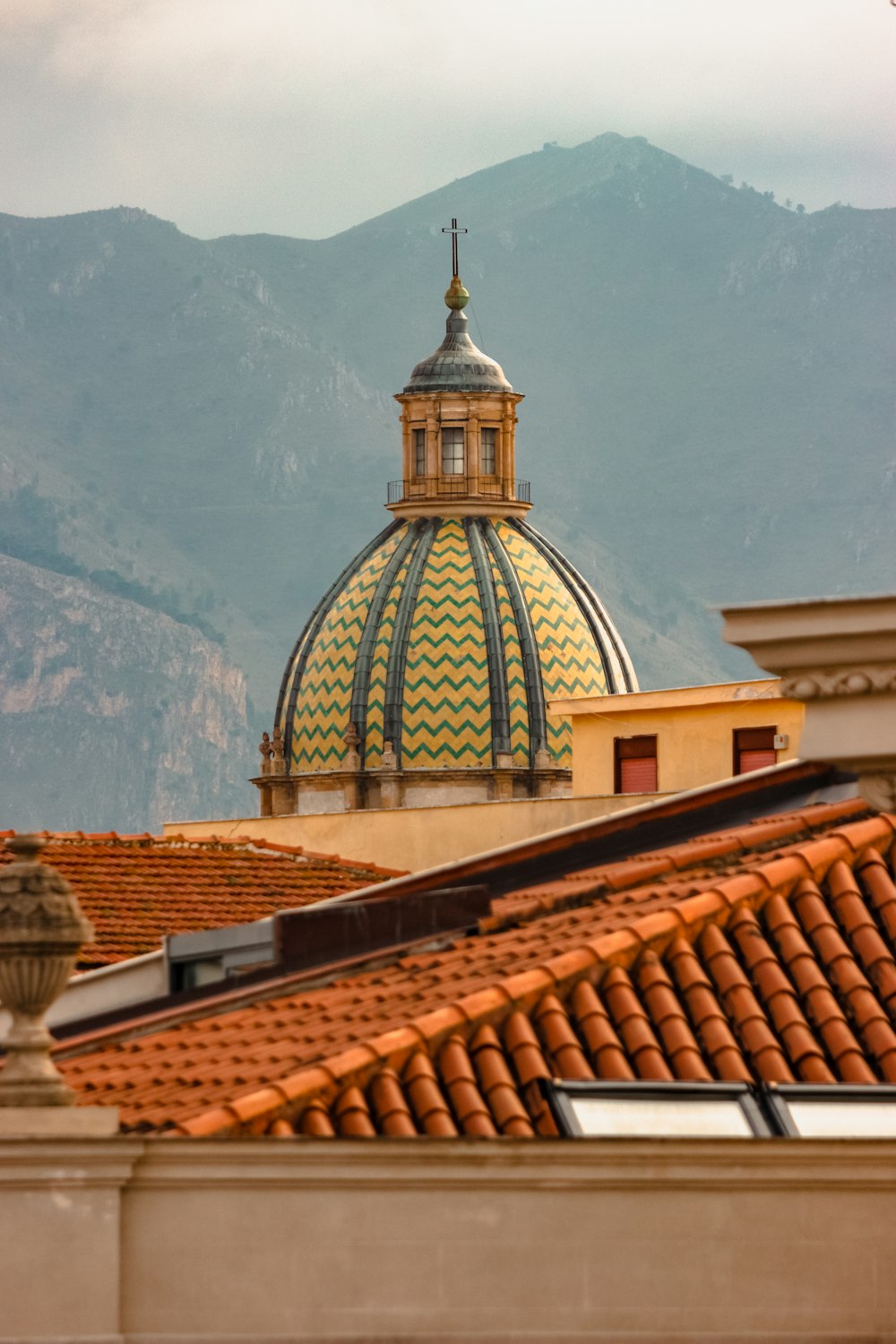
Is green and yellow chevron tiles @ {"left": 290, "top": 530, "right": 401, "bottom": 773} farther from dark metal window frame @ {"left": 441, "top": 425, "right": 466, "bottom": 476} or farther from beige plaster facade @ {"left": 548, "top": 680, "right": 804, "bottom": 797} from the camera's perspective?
beige plaster facade @ {"left": 548, "top": 680, "right": 804, "bottom": 797}

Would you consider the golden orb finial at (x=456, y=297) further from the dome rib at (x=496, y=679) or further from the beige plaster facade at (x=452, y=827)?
the beige plaster facade at (x=452, y=827)

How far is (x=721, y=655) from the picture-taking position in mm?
158000

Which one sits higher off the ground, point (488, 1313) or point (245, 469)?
point (245, 469)

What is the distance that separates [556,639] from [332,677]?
4.73 m

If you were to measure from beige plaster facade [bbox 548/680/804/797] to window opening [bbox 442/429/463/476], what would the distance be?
25.1 m

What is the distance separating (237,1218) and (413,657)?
183 feet

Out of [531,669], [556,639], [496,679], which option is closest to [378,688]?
[496,679]

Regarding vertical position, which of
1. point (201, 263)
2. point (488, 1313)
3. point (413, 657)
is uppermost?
point (201, 263)

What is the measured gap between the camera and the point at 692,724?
4438 centimetres

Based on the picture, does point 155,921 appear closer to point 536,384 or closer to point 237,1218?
point 237,1218

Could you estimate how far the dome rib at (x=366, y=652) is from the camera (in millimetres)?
68500

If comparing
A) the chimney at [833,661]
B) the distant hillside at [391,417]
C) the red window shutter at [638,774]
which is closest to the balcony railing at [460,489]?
the red window shutter at [638,774]

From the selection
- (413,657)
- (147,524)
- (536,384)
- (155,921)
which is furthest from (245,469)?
(155,921)

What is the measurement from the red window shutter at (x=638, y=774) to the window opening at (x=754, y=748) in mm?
2051
